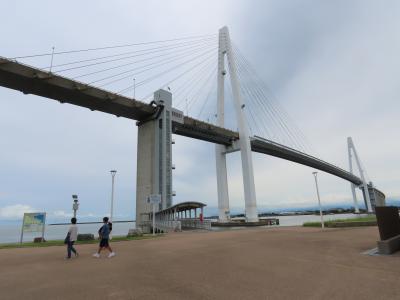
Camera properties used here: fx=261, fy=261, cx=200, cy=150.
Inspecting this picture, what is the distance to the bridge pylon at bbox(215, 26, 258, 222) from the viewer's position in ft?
147

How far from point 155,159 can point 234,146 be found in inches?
685

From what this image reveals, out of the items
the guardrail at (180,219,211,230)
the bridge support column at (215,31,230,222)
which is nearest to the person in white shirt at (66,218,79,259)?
the guardrail at (180,219,211,230)

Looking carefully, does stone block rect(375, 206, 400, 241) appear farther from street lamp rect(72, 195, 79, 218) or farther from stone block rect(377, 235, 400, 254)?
street lamp rect(72, 195, 79, 218)

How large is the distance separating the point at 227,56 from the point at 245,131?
15.5 m

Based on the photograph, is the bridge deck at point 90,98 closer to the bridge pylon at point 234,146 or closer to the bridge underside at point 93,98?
the bridge underside at point 93,98

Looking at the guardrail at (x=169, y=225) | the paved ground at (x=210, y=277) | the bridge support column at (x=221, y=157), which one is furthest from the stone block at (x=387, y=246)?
the bridge support column at (x=221, y=157)

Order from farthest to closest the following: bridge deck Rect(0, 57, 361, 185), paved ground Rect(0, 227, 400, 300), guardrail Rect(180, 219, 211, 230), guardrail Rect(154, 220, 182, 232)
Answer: guardrail Rect(180, 219, 211, 230)
guardrail Rect(154, 220, 182, 232)
bridge deck Rect(0, 57, 361, 185)
paved ground Rect(0, 227, 400, 300)

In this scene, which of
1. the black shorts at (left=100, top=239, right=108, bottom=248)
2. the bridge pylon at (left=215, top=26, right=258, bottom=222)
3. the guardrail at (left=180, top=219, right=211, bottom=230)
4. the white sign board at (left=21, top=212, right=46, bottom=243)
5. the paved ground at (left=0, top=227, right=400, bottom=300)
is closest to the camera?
the paved ground at (left=0, top=227, right=400, bottom=300)

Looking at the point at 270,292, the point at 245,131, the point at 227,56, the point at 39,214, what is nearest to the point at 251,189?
the point at 245,131

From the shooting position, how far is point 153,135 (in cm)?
3769

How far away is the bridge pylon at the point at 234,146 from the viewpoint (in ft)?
147

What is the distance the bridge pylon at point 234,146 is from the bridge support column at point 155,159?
43.2 ft

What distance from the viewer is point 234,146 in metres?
48.3

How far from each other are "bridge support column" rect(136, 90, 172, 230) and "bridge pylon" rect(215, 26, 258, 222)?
43.2 feet
